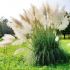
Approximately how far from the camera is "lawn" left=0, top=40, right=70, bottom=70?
2119 millimetres

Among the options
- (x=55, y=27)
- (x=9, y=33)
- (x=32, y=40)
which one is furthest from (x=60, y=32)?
(x=9, y=33)

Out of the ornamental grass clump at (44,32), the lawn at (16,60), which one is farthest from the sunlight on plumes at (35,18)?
the lawn at (16,60)

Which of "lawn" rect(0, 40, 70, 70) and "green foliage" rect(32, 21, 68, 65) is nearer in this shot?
"lawn" rect(0, 40, 70, 70)

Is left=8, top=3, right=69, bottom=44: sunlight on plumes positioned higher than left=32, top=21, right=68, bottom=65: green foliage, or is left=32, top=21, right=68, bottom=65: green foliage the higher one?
left=8, top=3, right=69, bottom=44: sunlight on plumes

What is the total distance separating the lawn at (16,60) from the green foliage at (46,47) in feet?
0.19

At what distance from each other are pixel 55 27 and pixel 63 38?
5.2 inches

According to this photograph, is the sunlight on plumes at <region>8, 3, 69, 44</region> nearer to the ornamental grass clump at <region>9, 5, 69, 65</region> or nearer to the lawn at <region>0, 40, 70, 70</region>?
the ornamental grass clump at <region>9, 5, 69, 65</region>

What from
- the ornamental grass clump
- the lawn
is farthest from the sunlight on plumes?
the lawn

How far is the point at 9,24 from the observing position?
218 cm

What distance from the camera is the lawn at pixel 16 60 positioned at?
2.12 meters

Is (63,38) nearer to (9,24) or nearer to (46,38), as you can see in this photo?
(46,38)

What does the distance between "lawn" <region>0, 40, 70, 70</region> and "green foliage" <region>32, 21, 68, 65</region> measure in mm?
59

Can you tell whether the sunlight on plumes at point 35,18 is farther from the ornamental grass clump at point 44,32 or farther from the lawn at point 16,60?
the lawn at point 16,60

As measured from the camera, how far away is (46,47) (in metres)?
2.28
